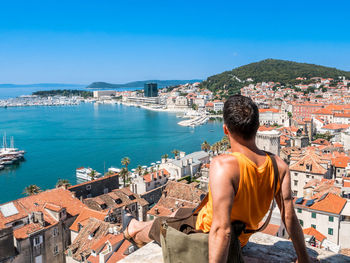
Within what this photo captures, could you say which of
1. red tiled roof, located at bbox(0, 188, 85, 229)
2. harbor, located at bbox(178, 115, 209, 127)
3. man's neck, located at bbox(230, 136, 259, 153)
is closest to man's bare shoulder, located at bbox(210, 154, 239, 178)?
man's neck, located at bbox(230, 136, 259, 153)

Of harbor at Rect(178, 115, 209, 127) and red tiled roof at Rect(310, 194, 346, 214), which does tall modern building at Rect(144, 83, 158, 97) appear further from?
red tiled roof at Rect(310, 194, 346, 214)

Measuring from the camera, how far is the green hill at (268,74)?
416 feet

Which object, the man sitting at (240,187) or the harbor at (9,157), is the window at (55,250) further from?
the harbor at (9,157)

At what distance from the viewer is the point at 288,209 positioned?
188cm

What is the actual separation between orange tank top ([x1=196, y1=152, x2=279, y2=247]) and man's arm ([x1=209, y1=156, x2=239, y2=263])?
0.30ft

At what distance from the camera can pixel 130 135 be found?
59.6m

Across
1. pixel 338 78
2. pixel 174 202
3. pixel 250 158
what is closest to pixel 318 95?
pixel 338 78

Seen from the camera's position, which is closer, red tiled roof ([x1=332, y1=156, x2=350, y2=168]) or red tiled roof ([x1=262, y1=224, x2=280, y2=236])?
red tiled roof ([x1=262, y1=224, x2=280, y2=236])

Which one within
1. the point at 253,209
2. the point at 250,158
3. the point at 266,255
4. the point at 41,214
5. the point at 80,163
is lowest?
the point at 80,163

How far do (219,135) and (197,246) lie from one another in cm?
5824

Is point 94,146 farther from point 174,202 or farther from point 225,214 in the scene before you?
point 225,214

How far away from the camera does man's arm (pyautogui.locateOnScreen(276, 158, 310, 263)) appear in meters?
1.85

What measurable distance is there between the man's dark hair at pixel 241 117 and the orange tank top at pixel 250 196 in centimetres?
14

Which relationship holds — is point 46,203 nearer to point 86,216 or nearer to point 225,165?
point 86,216
